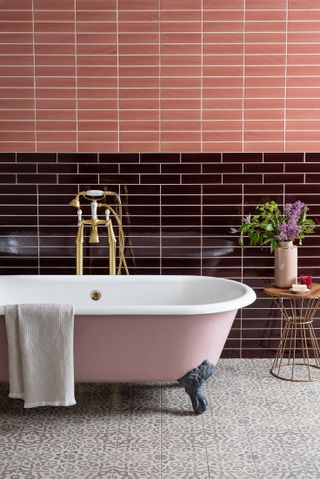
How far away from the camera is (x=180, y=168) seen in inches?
182

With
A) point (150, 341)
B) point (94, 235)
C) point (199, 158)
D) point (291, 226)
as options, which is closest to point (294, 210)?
point (291, 226)

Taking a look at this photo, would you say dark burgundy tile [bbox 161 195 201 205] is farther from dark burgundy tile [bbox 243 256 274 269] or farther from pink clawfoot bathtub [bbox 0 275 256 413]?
pink clawfoot bathtub [bbox 0 275 256 413]

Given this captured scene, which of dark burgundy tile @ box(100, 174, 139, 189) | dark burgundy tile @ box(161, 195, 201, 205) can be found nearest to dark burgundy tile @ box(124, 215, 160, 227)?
dark burgundy tile @ box(161, 195, 201, 205)

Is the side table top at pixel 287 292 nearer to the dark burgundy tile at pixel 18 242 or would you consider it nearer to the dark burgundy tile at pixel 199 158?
the dark burgundy tile at pixel 199 158

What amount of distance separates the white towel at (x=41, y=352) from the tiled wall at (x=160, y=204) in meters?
1.25

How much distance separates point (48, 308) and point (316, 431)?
1.47 metres

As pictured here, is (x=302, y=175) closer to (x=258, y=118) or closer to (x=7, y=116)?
(x=258, y=118)

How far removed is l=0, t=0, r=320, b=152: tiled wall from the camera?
451 cm

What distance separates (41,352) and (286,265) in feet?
5.59

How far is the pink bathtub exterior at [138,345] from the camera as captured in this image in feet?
11.5

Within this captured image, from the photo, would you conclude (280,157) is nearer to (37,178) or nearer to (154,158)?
(154,158)

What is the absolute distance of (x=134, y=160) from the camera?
4605 millimetres

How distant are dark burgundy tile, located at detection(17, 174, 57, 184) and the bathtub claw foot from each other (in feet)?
5.58

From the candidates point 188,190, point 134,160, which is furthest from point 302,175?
point 134,160
